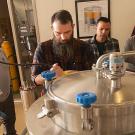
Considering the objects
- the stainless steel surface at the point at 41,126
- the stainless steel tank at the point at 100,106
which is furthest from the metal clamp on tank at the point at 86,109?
the stainless steel surface at the point at 41,126

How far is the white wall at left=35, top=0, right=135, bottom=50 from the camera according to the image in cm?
242

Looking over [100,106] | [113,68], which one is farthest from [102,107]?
[113,68]

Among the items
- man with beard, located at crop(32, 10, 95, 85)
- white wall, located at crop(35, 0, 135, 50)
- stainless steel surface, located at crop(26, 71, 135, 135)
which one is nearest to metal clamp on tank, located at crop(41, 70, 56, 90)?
stainless steel surface, located at crop(26, 71, 135, 135)

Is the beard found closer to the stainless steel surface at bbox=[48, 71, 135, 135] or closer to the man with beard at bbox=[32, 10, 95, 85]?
the man with beard at bbox=[32, 10, 95, 85]

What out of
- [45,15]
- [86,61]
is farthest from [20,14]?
[86,61]

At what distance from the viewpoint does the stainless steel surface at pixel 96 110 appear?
652 mm

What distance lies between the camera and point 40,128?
29.1 inches

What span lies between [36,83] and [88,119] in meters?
0.70

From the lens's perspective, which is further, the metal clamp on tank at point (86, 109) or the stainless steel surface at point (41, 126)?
the stainless steel surface at point (41, 126)

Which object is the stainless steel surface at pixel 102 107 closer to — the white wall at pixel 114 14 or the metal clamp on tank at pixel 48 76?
the metal clamp on tank at pixel 48 76

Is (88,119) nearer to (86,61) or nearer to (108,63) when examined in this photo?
(108,63)

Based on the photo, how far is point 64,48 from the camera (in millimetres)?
1436

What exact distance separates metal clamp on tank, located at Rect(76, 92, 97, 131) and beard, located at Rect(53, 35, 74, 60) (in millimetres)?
826

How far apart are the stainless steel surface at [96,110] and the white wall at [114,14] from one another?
1.78 metres
